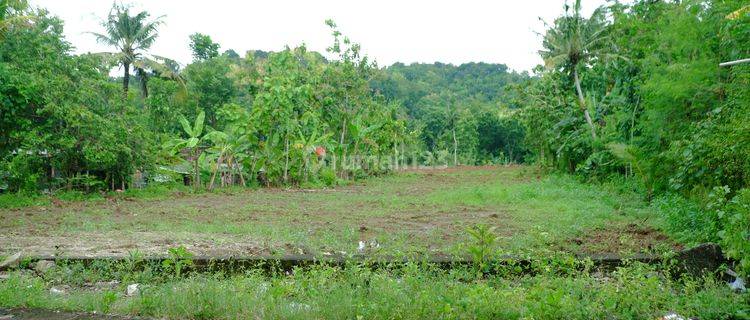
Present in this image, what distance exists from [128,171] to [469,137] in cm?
3167

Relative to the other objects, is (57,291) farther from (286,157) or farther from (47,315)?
(286,157)

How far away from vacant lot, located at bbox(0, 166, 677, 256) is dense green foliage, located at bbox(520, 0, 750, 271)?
32.8 inches

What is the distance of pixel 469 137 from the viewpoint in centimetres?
4281

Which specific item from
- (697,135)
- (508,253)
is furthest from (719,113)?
(508,253)

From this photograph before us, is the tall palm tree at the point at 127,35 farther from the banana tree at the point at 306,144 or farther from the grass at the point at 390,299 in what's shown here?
the grass at the point at 390,299

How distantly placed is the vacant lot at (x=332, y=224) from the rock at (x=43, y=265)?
1.50 feet

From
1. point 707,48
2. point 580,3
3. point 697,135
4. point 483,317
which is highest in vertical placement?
point 580,3

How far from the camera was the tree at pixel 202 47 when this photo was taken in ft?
117

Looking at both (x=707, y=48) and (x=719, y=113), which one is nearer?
(x=719, y=113)

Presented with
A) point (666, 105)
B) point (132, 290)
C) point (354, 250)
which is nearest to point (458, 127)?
point (666, 105)

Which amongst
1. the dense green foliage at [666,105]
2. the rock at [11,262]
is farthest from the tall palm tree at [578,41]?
the rock at [11,262]

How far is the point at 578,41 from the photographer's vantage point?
1742 centimetres

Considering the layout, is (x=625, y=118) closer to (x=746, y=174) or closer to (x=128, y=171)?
(x=746, y=174)

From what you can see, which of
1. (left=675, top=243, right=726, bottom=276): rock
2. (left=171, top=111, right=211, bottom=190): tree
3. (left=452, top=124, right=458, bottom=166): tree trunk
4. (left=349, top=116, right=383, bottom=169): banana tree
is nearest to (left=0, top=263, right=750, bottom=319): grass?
(left=675, top=243, right=726, bottom=276): rock
